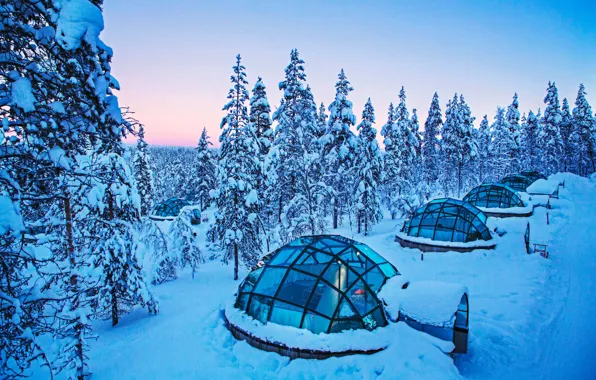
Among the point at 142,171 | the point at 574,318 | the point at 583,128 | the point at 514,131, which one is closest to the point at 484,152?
the point at 514,131

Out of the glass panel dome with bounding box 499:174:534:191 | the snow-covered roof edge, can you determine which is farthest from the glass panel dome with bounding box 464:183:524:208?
the glass panel dome with bounding box 499:174:534:191

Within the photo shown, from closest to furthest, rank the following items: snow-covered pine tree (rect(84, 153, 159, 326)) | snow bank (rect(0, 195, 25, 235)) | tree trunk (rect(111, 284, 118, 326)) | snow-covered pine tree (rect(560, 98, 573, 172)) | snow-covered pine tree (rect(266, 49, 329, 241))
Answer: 1. snow bank (rect(0, 195, 25, 235))
2. snow-covered pine tree (rect(84, 153, 159, 326))
3. tree trunk (rect(111, 284, 118, 326))
4. snow-covered pine tree (rect(266, 49, 329, 241))
5. snow-covered pine tree (rect(560, 98, 573, 172))

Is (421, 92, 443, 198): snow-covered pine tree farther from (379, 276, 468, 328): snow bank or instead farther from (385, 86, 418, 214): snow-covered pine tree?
(379, 276, 468, 328): snow bank

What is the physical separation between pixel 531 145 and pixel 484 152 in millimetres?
9558

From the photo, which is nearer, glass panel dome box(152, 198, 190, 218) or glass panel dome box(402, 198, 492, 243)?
glass panel dome box(402, 198, 492, 243)

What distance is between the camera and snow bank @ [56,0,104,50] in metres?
3.37

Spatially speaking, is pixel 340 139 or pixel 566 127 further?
pixel 566 127

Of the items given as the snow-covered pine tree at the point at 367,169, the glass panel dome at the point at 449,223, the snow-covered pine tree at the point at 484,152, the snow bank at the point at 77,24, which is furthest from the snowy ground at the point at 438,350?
the snow-covered pine tree at the point at 484,152

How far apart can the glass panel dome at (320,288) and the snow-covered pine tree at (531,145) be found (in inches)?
2355

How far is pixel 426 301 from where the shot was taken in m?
8.22

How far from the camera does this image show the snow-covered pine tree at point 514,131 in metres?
51.9

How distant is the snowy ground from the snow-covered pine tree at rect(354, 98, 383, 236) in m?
10.2

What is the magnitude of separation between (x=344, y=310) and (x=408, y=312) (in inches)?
68.6

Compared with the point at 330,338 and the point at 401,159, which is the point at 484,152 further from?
the point at 330,338
